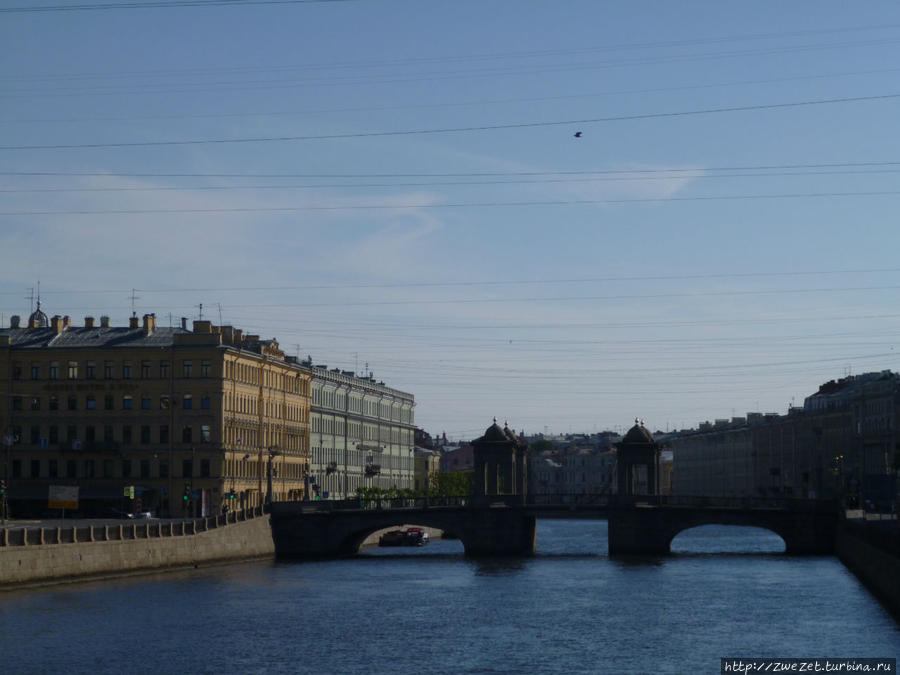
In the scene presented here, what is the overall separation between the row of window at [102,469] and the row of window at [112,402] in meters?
3.78

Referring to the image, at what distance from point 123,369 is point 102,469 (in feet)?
23.7

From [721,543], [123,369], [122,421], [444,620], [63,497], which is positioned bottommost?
[444,620]

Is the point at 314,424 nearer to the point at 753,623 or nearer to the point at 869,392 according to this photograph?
the point at 869,392

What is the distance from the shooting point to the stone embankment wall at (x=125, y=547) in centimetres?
7625

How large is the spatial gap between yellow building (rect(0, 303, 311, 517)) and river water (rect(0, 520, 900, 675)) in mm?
24370

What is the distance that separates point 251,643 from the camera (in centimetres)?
6197

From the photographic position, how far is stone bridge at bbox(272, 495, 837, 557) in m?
112

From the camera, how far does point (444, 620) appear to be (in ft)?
233

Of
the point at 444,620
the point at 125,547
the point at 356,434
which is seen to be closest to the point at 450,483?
the point at 356,434

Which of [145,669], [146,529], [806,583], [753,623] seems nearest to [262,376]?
[146,529]

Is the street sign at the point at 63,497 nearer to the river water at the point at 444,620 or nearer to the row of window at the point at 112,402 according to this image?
the river water at the point at 444,620

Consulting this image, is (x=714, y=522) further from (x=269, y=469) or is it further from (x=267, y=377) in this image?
(x=267, y=377)

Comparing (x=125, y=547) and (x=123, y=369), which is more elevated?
(x=123, y=369)

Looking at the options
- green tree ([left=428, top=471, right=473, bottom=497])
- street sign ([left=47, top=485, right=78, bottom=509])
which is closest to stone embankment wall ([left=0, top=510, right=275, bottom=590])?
street sign ([left=47, top=485, right=78, bottom=509])
